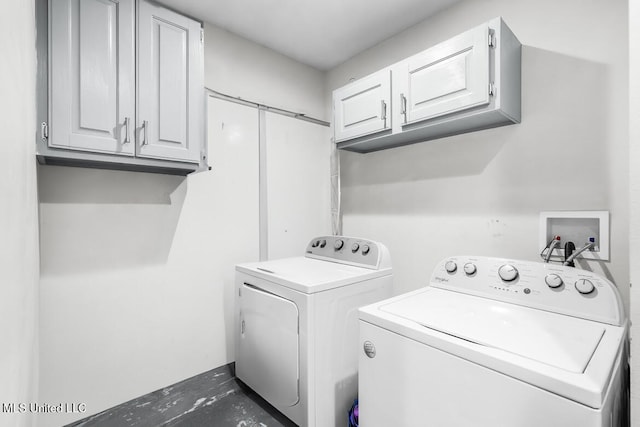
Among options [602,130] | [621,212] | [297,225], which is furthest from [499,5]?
[297,225]

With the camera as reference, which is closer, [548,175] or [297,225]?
[548,175]

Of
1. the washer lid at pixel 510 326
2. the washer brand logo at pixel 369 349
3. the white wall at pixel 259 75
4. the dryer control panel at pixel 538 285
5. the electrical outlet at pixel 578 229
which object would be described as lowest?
the washer brand logo at pixel 369 349

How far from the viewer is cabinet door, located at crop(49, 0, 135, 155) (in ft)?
4.41

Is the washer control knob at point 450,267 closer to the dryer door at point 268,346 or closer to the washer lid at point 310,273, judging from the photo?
the washer lid at point 310,273

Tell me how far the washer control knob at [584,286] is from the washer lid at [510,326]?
0.40ft

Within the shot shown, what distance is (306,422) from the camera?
1.55 meters

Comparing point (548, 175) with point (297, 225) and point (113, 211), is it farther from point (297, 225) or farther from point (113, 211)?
point (113, 211)

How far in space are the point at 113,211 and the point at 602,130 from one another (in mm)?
2668

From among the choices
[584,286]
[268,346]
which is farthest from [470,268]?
[268,346]

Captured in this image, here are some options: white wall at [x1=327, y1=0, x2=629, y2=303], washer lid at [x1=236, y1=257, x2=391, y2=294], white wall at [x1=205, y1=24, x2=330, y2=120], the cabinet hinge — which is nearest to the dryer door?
washer lid at [x1=236, y1=257, x2=391, y2=294]

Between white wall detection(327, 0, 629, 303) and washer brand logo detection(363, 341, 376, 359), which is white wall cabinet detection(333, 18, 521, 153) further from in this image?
washer brand logo detection(363, 341, 376, 359)

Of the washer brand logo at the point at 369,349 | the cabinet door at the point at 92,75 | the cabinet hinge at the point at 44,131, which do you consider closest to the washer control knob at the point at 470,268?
the washer brand logo at the point at 369,349

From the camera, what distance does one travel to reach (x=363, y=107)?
81.4 inches

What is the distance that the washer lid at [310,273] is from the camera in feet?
5.20
